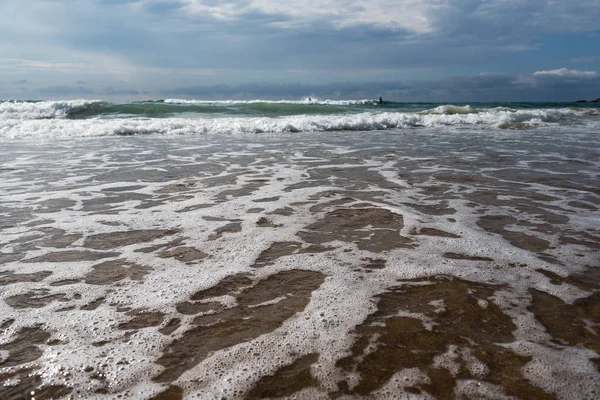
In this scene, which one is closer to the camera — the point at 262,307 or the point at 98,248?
the point at 262,307

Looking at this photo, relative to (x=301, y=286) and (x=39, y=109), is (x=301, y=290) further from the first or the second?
(x=39, y=109)

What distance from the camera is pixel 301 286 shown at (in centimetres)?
268

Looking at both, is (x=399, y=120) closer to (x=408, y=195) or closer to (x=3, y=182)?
(x=408, y=195)

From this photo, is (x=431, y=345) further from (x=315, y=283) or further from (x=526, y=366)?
(x=315, y=283)

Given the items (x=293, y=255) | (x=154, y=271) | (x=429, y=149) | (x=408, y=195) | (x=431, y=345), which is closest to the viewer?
(x=431, y=345)

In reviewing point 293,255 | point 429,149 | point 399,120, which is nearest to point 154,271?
point 293,255

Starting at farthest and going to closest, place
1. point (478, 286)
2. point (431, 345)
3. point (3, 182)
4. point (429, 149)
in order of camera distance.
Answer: point (429, 149) → point (3, 182) → point (478, 286) → point (431, 345)

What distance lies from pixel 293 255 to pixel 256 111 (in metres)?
19.4

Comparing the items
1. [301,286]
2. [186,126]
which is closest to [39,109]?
[186,126]

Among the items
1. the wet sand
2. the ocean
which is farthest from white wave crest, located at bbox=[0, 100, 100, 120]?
the wet sand

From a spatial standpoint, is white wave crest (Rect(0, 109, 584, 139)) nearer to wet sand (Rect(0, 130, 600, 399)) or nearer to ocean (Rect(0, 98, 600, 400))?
ocean (Rect(0, 98, 600, 400))

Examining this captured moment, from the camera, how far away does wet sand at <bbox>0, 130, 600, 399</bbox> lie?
72.4 inches

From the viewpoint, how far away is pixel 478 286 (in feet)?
8.70

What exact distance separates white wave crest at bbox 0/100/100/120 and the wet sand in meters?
15.3
